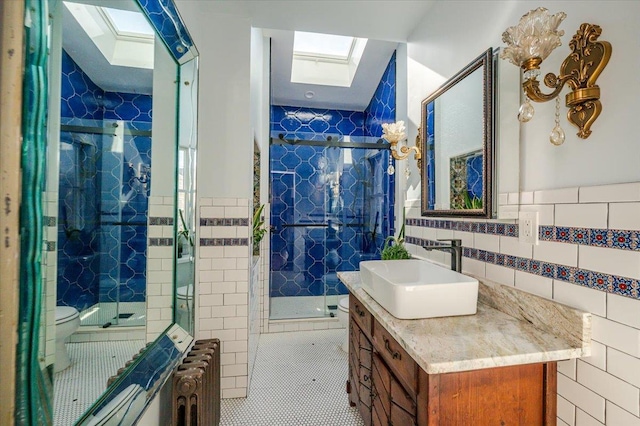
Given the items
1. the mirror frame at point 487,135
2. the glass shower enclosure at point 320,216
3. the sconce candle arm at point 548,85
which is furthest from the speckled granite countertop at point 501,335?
the glass shower enclosure at point 320,216

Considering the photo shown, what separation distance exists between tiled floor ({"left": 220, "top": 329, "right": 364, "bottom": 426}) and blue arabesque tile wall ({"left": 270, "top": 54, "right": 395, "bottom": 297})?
0.94 meters

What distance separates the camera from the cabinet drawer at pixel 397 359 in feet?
3.12

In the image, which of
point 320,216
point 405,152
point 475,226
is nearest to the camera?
point 475,226

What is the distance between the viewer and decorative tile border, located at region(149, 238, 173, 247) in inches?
51.5

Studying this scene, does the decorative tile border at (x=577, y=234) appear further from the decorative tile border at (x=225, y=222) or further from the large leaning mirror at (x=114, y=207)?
the large leaning mirror at (x=114, y=207)

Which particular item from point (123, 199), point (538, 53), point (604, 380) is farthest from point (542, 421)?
point (123, 199)

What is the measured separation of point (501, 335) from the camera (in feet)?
3.17

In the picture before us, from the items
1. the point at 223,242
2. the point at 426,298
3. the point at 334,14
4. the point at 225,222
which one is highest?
the point at 334,14

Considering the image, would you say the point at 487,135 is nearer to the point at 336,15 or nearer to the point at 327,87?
the point at 336,15

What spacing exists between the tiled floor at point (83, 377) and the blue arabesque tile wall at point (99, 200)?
15cm

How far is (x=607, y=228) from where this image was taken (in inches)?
32.7

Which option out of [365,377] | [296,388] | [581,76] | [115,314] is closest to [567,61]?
[581,76]

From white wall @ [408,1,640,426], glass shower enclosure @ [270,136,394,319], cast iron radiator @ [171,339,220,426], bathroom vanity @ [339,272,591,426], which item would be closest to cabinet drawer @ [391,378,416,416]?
bathroom vanity @ [339,272,591,426]

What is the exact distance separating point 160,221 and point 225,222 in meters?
0.53
